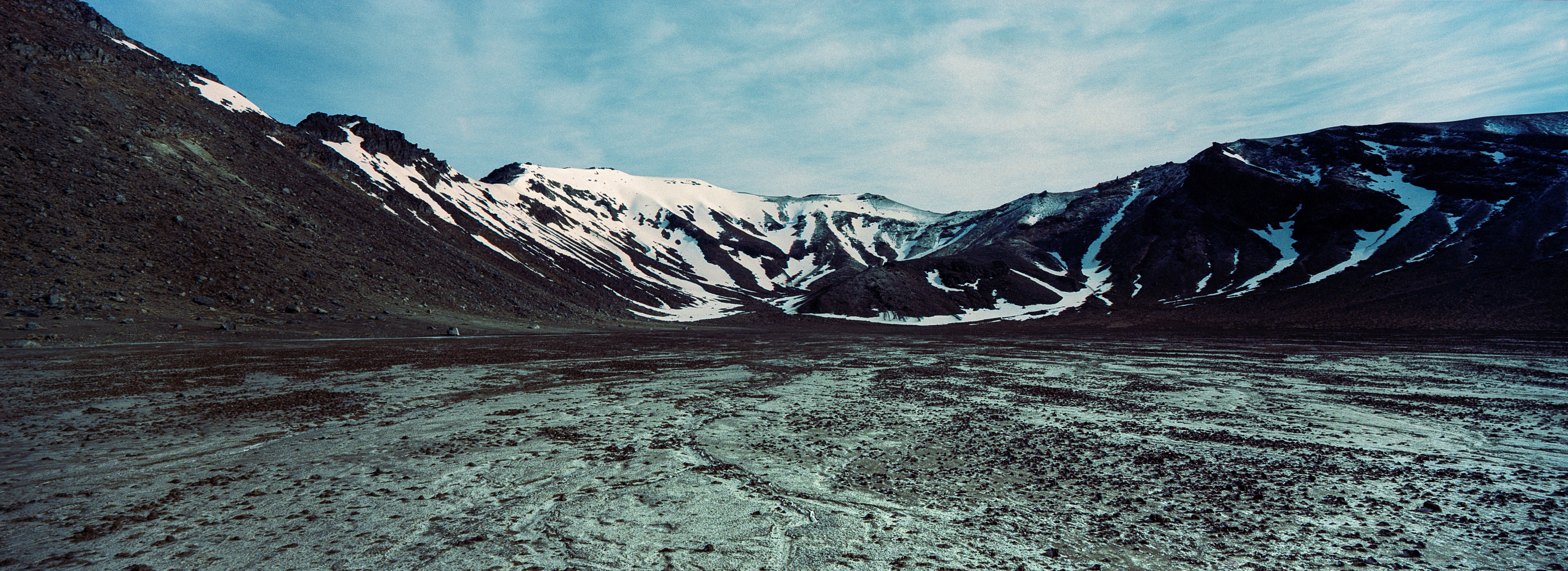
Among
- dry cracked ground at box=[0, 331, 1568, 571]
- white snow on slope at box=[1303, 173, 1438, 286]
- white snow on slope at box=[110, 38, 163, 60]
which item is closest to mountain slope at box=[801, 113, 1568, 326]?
white snow on slope at box=[1303, 173, 1438, 286]

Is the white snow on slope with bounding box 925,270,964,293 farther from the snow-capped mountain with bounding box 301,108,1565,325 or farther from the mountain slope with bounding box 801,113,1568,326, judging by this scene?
the mountain slope with bounding box 801,113,1568,326

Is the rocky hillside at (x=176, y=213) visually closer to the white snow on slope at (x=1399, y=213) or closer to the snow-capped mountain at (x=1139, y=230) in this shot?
the snow-capped mountain at (x=1139, y=230)

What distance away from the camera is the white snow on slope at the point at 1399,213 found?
8588 cm

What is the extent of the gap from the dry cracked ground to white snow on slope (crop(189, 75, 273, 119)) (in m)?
61.6

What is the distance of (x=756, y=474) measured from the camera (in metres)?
8.68

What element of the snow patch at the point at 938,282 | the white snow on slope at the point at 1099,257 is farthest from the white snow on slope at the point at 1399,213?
the snow patch at the point at 938,282

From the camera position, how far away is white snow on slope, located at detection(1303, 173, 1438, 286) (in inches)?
3381

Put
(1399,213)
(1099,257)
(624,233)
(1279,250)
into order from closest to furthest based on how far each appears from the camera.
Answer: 1. (1399,213)
2. (1279,250)
3. (1099,257)
4. (624,233)

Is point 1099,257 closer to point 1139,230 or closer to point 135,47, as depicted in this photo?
point 1139,230

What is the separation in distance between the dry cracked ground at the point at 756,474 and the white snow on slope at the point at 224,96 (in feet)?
202

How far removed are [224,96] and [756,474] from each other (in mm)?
86343

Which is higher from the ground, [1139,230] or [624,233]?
[624,233]

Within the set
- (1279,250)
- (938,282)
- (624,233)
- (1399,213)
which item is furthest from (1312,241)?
(624,233)

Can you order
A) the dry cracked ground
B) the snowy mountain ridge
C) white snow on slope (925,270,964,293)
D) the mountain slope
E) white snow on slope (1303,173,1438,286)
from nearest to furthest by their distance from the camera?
the dry cracked ground → the mountain slope → white snow on slope (1303,173,1438,286) → the snowy mountain ridge → white snow on slope (925,270,964,293)
